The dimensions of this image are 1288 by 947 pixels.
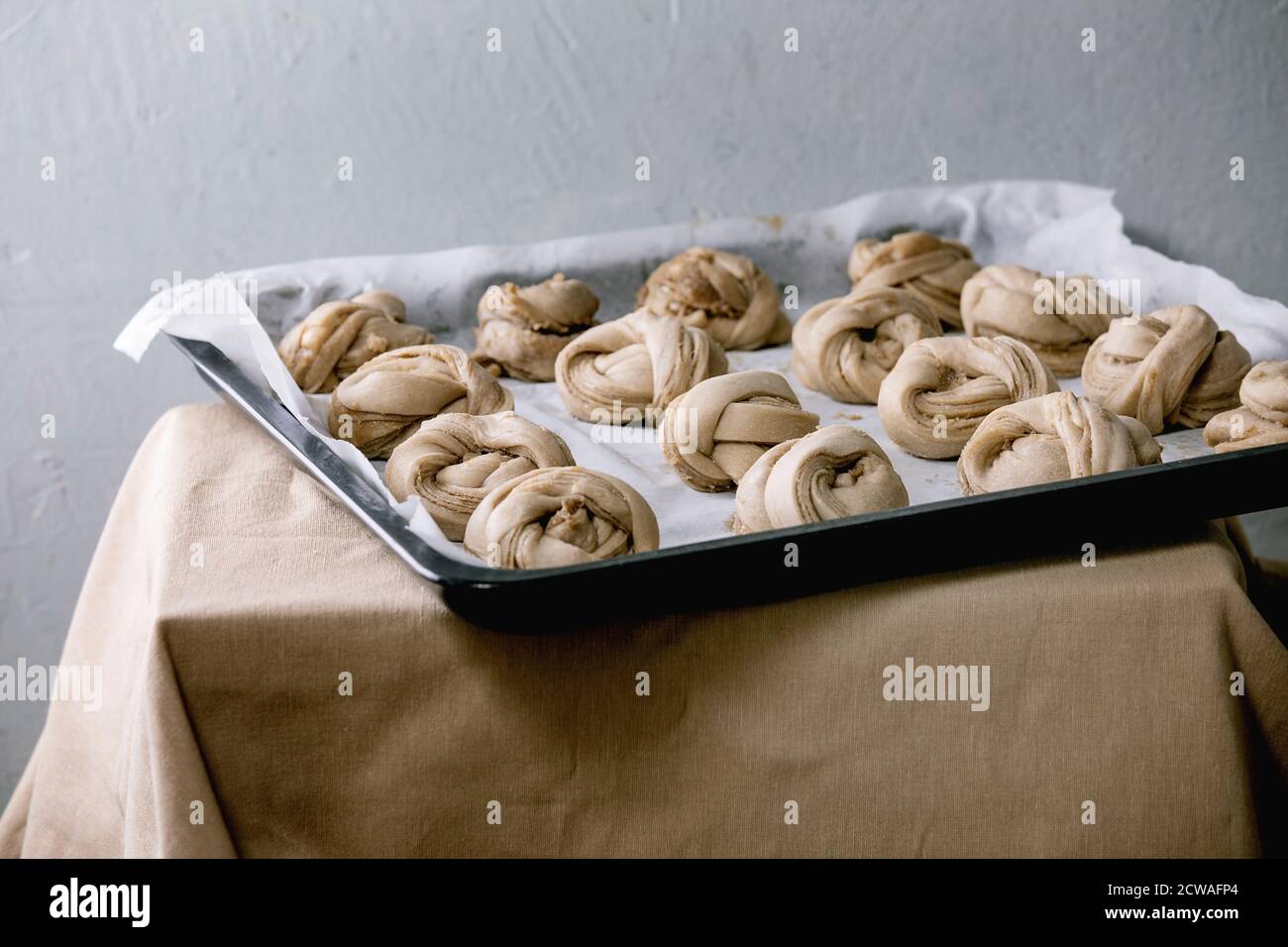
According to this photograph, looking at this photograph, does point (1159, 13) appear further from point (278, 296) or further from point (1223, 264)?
point (278, 296)

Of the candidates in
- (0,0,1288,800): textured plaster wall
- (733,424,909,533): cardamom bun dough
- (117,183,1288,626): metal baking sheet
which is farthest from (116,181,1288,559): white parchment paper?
(0,0,1288,800): textured plaster wall

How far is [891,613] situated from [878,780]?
0.63 ft

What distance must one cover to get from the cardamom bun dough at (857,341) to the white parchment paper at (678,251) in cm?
5

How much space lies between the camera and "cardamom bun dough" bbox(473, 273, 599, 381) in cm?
257

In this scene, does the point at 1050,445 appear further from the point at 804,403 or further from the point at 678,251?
the point at 678,251

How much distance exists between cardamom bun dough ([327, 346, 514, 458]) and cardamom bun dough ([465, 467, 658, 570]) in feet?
1.73

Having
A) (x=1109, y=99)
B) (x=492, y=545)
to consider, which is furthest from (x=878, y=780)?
(x=1109, y=99)

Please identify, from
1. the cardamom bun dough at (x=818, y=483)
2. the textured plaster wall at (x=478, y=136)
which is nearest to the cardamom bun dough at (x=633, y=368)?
the cardamom bun dough at (x=818, y=483)

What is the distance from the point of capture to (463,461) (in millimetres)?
1918

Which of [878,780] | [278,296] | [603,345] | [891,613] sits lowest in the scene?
[878,780]

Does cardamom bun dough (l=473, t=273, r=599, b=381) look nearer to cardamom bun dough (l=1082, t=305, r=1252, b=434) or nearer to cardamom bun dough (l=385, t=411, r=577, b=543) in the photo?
cardamom bun dough (l=385, t=411, r=577, b=543)

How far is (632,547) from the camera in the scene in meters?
1.64

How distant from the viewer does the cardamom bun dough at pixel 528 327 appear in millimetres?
2570

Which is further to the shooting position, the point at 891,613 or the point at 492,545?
the point at 492,545
